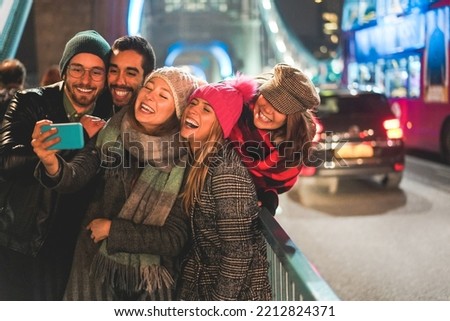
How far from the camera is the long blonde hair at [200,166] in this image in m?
2.15

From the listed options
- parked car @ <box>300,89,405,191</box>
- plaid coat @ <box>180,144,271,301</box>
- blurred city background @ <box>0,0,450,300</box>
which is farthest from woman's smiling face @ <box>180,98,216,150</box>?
parked car @ <box>300,89,405,191</box>

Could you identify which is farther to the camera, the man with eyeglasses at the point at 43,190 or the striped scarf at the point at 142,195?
the man with eyeglasses at the point at 43,190

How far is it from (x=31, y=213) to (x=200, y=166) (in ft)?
2.44

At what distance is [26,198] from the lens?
2.37 metres

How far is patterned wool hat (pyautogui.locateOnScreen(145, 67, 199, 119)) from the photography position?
2.27 meters

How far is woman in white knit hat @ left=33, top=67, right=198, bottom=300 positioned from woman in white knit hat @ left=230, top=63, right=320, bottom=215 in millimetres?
306

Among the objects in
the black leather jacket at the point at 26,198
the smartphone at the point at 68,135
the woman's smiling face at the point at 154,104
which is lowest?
the black leather jacket at the point at 26,198

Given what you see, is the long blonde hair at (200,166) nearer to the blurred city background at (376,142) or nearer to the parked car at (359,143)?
the blurred city background at (376,142)

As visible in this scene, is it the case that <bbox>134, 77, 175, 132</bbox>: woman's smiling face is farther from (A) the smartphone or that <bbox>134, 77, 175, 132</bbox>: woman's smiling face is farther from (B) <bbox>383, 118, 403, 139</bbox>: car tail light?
(B) <bbox>383, 118, 403, 139</bbox>: car tail light

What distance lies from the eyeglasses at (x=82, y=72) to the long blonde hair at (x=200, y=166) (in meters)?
0.63

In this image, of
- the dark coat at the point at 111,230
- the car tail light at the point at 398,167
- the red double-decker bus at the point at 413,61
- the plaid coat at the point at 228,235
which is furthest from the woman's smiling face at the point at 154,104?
the red double-decker bus at the point at 413,61

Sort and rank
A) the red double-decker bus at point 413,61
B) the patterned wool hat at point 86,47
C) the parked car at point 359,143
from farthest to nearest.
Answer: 1. the red double-decker bus at point 413,61
2. the parked car at point 359,143
3. the patterned wool hat at point 86,47
